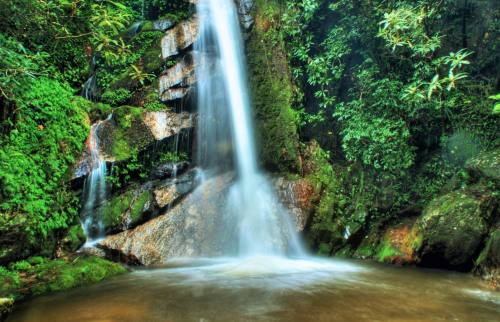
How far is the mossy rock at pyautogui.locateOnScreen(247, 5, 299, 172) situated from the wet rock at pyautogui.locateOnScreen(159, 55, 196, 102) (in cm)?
175

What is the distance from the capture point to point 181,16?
1041 cm

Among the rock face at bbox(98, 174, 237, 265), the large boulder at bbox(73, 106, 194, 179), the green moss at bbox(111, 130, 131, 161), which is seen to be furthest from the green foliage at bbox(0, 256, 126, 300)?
the green moss at bbox(111, 130, 131, 161)

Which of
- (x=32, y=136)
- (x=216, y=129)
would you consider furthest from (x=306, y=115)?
(x=32, y=136)

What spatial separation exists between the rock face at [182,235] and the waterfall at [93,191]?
42 centimetres

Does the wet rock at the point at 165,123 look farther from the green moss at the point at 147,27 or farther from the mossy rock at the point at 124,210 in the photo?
the green moss at the point at 147,27

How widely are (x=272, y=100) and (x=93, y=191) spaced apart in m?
5.06

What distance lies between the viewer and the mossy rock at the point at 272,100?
873 centimetres

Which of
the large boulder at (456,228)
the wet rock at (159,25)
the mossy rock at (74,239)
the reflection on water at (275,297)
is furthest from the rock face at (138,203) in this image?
the large boulder at (456,228)

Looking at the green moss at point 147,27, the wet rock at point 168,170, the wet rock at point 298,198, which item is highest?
the green moss at point 147,27

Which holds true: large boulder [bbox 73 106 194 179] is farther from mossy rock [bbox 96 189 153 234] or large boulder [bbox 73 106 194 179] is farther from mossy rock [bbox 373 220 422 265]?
mossy rock [bbox 373 220 422 265]

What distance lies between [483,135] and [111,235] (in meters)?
8.40

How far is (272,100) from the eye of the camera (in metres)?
9.26

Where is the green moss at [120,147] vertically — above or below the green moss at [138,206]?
above

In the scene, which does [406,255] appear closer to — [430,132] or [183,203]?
[430,132]
